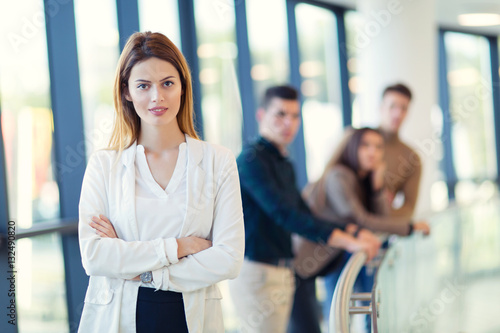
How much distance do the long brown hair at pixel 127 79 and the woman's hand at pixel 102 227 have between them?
0.80 feet

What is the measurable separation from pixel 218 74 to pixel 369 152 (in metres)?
3.25

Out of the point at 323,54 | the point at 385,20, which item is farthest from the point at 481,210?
the point at 323,54

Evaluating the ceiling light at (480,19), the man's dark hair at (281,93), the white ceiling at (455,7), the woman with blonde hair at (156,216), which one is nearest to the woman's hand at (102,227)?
the woman with blonde hair at (156,216)

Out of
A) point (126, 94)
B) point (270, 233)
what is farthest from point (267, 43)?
point (126, 94)

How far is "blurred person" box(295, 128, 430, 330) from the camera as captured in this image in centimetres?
376

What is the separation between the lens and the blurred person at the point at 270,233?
3.09 metres

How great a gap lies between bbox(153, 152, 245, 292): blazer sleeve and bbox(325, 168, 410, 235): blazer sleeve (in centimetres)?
188

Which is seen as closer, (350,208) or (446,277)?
(350,208)

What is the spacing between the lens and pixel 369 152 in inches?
157

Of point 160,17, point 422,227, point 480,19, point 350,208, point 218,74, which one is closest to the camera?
point 350,208

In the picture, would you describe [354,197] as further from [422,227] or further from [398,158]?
[398,158]

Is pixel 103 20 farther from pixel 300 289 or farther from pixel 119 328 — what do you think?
pixel 119 328

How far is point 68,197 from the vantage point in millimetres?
4574

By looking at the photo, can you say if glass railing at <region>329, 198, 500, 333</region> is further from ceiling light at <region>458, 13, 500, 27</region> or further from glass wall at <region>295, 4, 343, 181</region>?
ceiling light at <region>458, 13, 500, 27</region>
